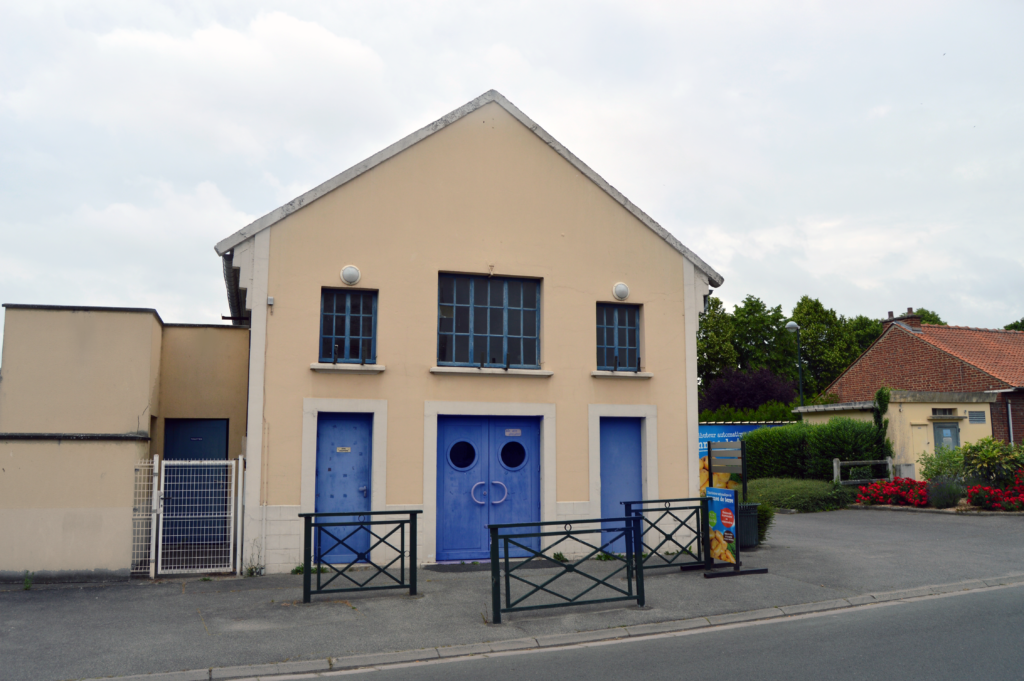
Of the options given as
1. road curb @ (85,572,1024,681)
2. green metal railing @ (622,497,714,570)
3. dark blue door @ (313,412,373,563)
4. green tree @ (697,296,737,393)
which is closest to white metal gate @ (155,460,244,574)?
dark blue door @ (313,412,373,563)

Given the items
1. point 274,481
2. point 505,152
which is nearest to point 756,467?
point 505,152

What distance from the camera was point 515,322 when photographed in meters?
12.4

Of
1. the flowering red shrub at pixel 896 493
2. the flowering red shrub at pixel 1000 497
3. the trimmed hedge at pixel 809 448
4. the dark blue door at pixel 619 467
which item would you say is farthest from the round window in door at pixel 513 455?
the trimmed hedge at pixel 809 448

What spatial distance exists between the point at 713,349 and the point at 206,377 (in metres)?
42.0

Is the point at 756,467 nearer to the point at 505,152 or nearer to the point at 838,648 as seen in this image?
the point at 505,152

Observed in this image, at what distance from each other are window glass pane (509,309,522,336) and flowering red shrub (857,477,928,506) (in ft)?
43.7

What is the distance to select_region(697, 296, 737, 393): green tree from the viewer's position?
167 ft

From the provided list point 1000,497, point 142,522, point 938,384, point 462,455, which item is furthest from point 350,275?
point 938,384

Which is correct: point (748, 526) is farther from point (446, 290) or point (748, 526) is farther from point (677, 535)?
point (446, 290)

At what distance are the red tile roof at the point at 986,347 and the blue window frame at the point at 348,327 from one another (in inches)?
992

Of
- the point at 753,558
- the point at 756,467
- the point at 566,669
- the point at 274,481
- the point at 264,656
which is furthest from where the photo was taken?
the point at 756,467

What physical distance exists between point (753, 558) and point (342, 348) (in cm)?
722

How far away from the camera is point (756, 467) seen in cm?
2628

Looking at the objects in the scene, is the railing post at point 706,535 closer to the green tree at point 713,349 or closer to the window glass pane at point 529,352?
the window glass pane at point 529,352
